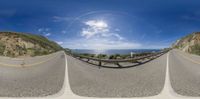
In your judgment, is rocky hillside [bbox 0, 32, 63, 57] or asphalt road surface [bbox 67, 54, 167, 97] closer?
asphalt road surface [bbox 67, 54, 167, 97]

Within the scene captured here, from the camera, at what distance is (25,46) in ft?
24.5

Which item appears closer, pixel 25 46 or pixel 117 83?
pixel 117 83

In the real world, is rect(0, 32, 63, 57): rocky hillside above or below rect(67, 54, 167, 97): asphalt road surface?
above

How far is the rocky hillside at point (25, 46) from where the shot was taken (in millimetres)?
7095

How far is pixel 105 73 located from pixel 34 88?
97.0 inches

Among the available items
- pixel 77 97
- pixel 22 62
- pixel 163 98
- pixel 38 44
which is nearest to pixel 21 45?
pixel 38 44

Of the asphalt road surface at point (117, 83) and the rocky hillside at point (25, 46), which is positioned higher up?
the rocky hillside at point (25, 46)

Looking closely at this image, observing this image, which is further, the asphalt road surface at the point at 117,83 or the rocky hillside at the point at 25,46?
the rocky hillside at the point at 25,46

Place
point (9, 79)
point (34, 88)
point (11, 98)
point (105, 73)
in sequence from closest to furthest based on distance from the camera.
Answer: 1. point (11, 98)
2. point (34, 88)
3. point (9, 79)
4. point (105, 73)

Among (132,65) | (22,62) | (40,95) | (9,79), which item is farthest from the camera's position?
(22,62)

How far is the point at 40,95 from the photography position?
4770 mm

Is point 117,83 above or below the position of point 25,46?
below

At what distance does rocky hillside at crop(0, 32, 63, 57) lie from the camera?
7.09 metres

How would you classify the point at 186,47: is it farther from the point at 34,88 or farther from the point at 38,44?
the point at 34,88
